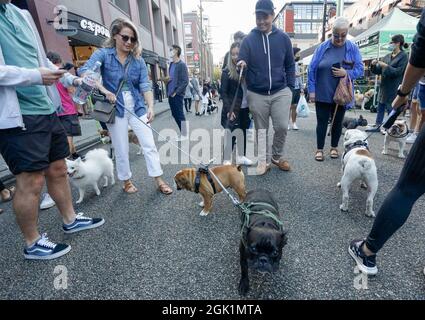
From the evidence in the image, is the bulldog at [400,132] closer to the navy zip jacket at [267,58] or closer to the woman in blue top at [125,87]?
the navy zip jacket at [267,58]

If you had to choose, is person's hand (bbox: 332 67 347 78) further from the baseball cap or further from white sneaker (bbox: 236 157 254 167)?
white sneaker (bbox: 236 157 254 167)

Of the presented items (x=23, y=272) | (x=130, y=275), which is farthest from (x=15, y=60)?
(x=130, y=275)

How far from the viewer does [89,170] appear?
3424 mm

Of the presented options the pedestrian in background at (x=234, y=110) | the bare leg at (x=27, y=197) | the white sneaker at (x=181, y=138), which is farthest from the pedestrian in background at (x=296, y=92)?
the bare leg at (x=27, y=197)

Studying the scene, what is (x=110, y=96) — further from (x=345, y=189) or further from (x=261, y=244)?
(x=345, y=189)

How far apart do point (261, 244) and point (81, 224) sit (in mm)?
2055

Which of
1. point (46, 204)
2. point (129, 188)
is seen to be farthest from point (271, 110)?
point (46, 204)

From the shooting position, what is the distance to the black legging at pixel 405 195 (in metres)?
1.44

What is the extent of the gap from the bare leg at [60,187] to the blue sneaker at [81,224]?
0.18 ft

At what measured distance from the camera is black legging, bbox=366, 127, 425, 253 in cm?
144
